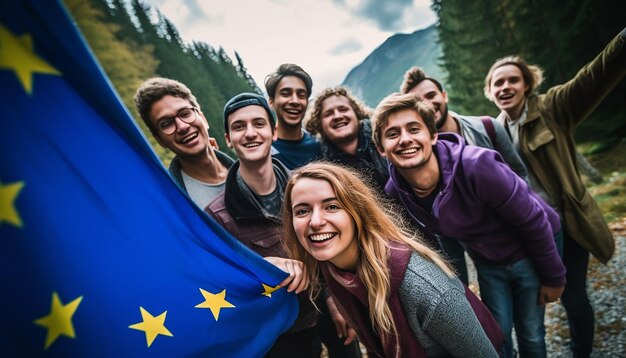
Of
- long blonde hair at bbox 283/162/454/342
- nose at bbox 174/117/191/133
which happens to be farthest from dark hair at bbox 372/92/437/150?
nose at bbox 174/117/191/133

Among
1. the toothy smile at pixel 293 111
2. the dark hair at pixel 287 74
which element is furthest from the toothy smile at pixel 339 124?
the dark hair at pixel 287 74

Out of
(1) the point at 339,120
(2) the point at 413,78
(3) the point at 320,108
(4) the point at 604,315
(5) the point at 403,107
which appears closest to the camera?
(5) the point at 403,107

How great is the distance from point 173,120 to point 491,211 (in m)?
2.98

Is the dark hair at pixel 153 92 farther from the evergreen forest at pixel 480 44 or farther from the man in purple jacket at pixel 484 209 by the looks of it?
the evergreen forest at pixel 480 44

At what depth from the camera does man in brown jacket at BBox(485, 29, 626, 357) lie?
9.09ft

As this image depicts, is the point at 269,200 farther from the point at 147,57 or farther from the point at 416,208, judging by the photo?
the point at 147,57

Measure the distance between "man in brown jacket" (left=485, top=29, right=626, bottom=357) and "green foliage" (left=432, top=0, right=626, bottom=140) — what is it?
10.2 metres

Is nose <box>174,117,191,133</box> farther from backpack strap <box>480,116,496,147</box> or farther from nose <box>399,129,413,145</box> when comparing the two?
backpack strap <box>480,116,496,147</box>

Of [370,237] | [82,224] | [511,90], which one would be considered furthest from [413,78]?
[82,224]

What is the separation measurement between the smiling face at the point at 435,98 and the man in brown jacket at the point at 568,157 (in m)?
0.59

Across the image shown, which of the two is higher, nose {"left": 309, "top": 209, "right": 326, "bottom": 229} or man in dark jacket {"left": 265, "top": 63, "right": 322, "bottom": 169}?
man in dark jacket {"left": 265, "top": 63, "right": 322, "bottom": 169}

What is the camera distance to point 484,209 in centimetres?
228

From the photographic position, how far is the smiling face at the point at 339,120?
133 inches

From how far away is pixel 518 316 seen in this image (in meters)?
2.68
